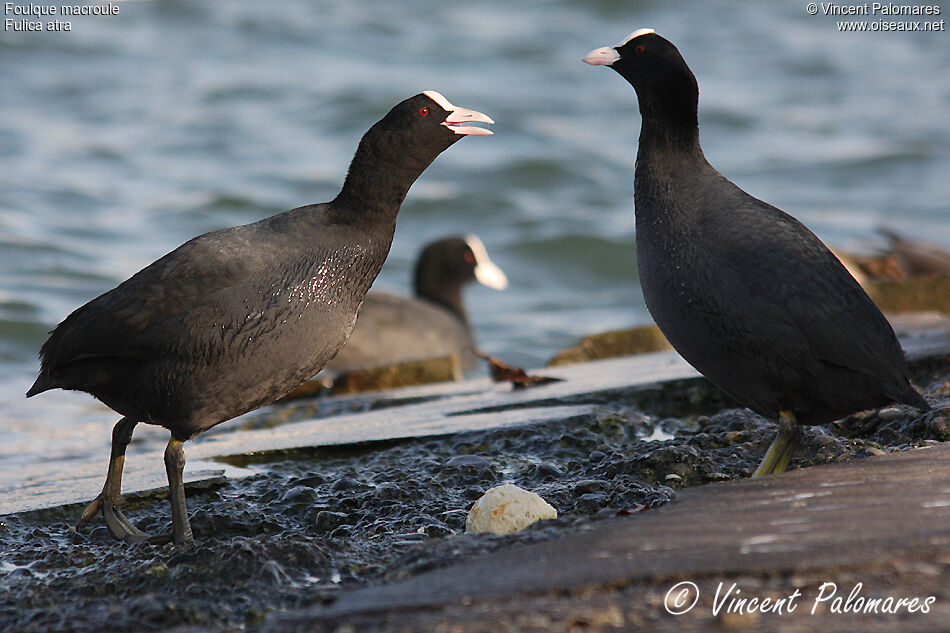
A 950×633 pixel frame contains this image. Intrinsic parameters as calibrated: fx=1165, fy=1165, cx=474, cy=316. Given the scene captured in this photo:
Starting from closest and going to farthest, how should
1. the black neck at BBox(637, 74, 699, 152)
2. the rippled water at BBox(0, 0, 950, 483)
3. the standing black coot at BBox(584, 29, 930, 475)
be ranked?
the standing black coot at BBox(584, 29, 930, 475) < the black neck at BBox(637, 74, 699, 152) < the rippled water at BBox(0, 0, 950, 483)

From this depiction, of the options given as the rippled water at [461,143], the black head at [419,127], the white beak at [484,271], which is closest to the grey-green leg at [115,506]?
the black head at [419,127]

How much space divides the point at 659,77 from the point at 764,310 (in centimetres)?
103

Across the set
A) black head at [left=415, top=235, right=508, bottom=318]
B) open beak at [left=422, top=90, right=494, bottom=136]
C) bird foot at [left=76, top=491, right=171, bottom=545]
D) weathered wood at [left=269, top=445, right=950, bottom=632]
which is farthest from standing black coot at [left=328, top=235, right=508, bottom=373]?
weathered wood at [left=269, top=445, right=950, bottom=632]

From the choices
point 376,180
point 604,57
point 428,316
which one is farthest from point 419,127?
point 428,316

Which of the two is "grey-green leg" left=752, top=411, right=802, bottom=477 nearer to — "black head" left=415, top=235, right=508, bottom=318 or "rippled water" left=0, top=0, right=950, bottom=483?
"rippled water" left=0, top=0, right=950, bottom=483

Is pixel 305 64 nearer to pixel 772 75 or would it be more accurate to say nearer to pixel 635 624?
pixel 772 75

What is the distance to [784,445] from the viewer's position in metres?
3.45

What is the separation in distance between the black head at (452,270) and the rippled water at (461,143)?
0.51 metres

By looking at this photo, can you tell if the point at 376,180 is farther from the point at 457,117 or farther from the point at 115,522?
the point at 115,522

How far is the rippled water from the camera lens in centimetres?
1062

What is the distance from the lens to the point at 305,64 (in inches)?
624

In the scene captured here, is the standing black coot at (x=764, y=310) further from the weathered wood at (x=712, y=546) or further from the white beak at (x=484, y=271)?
the white beak at (x=484, y=271)

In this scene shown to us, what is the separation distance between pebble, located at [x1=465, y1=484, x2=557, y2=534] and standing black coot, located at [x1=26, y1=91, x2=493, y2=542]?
83 centimetres

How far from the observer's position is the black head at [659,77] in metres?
3.91
